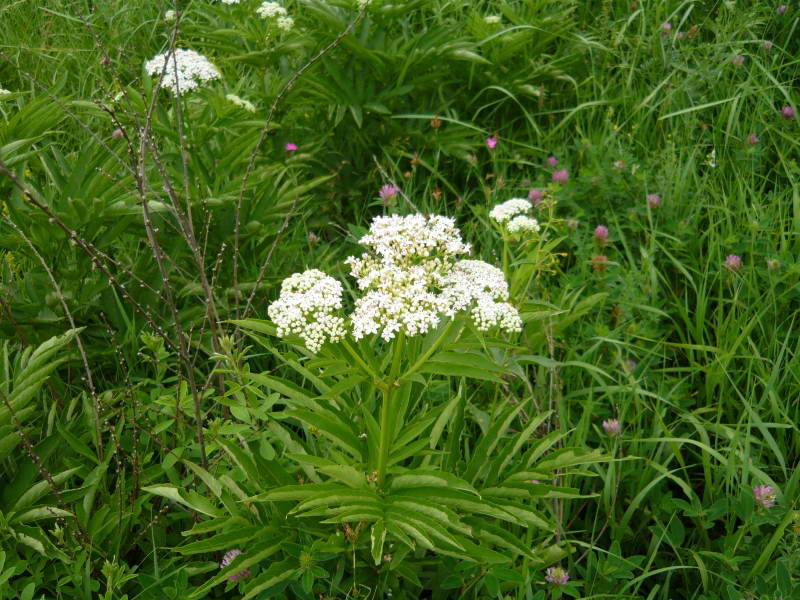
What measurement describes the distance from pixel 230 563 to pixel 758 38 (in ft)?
12.3

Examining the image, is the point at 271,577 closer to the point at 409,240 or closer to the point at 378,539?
the point at 378,539

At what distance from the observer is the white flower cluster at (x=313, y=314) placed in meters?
1.44

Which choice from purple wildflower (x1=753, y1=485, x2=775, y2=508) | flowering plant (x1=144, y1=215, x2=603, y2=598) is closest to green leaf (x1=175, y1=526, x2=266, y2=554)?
flowering plant (x1=144, y1=215, x2=603, y2=598)

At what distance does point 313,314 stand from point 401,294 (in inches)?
7.4

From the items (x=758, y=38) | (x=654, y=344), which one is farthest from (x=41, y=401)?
(x=758, y=38)

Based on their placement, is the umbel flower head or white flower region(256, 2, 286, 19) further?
white flower region(256, 2, 286, 19)

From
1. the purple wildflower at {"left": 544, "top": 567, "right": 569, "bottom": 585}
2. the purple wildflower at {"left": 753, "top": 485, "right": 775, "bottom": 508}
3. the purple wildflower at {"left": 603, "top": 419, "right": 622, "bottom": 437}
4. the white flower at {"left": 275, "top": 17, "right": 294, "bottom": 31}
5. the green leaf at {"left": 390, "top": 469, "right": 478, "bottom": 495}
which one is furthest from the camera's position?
the white flower at {"left": 275, "top": 17, "right": 294, "bottom": 31}

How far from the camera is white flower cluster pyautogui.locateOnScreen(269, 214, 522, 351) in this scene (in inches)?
55.9

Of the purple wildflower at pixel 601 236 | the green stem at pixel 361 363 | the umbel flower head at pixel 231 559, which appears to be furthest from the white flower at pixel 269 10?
the umbel flower head at pixel 231 559

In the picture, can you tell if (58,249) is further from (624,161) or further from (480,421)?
(624,161)

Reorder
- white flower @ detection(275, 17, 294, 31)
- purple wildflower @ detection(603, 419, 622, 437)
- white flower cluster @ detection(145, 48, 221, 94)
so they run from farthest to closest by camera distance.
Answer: white flower @ detection(275, 17, 294, 31)
white flower cluster @ detection(145, 48, 221, 94)
purple wildflower @ detection(603, 419, 622, 437)

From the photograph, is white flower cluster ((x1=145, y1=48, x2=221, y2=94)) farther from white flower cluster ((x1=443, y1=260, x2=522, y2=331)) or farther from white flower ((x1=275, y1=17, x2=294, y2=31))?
white flower cluster ((x1=443, y1=260, x2=522, y2=331))

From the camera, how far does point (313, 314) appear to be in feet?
4.91

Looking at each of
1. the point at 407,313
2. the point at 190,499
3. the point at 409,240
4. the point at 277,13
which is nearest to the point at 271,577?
the point at 190,499
